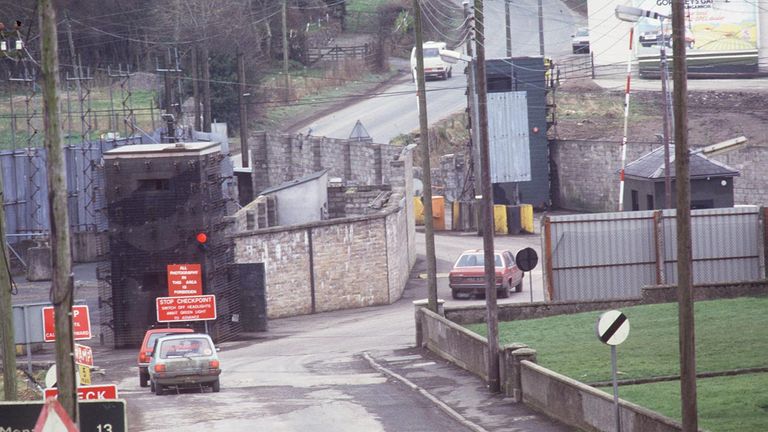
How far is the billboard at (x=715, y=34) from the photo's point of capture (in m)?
74.6

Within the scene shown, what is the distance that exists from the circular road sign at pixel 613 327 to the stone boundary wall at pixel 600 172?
37.1m

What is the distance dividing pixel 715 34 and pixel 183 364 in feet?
182

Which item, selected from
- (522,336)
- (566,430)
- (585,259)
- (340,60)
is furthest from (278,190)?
(340,60)

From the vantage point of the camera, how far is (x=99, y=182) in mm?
52344

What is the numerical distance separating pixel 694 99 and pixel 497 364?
51.6m

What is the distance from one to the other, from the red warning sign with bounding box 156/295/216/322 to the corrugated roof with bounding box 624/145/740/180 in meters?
14.2

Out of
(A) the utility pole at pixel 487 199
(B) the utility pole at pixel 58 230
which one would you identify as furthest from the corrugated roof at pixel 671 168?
(B) the utility pole at pixel 58 230

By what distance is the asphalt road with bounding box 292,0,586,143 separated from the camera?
7656 centimetres

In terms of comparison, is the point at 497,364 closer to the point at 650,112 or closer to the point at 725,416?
the point at 725,416

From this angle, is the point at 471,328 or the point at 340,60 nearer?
the point at 471,328

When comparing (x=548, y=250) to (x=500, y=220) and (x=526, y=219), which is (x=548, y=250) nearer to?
(x=500, y=220)

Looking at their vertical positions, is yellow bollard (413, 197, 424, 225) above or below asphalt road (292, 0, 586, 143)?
below

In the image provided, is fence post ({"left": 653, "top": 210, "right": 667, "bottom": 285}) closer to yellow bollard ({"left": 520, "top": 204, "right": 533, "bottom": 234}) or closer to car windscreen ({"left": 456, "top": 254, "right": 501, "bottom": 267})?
car windscreen ({"left": 456, "top": 254, "right": 501, "bottom": 267})

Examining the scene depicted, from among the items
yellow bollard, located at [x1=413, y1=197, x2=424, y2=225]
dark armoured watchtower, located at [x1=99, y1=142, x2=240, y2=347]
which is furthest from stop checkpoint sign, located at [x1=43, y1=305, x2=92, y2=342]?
yellow bollard, located at [x1=413, y1=197, x2=424, y2=225]
